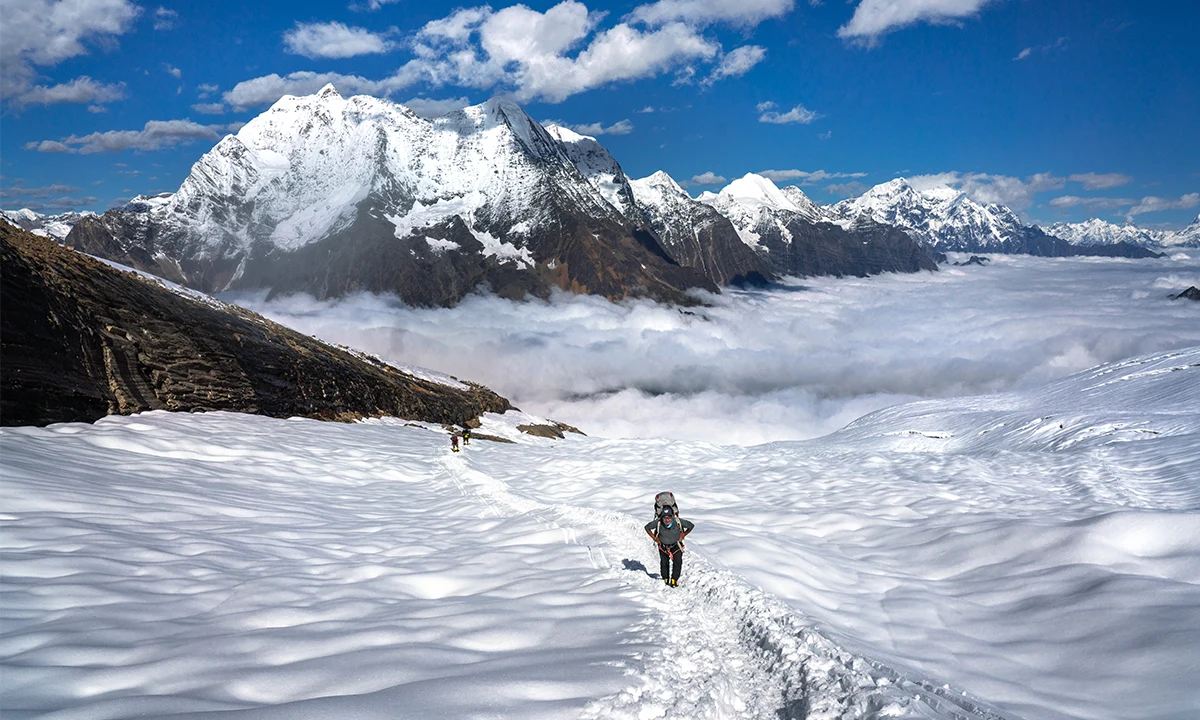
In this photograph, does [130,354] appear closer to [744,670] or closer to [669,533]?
[669,533]

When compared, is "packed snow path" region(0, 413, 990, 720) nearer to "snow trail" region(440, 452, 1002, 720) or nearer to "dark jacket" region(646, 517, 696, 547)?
"snow trail" region(440, 452, 1002, 720)

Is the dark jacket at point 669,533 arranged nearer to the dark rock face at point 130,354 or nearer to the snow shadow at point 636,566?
the snow shadow at point 636,566

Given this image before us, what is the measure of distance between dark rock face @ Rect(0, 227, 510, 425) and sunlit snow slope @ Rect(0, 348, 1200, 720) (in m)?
2.23

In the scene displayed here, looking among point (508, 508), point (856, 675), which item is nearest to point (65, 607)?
point (856, 675)

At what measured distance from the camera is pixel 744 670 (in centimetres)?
760

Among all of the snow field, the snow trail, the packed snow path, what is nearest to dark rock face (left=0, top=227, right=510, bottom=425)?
the snow field

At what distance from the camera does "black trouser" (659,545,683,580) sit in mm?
10938

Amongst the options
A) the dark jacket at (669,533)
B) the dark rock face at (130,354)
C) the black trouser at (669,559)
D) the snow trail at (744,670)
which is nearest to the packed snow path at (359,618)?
the snow trail at (744,670)

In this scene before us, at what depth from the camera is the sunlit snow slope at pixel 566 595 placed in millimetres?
6117

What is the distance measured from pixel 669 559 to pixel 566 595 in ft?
7.54

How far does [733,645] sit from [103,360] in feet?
88.1

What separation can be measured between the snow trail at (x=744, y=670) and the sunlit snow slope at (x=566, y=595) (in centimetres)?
4

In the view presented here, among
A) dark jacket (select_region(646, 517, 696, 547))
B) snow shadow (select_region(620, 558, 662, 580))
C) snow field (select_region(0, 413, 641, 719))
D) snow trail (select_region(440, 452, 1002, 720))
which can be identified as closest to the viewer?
snow field (select_region(0, 413, 641, 719))

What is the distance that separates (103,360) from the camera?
23.0 metres
